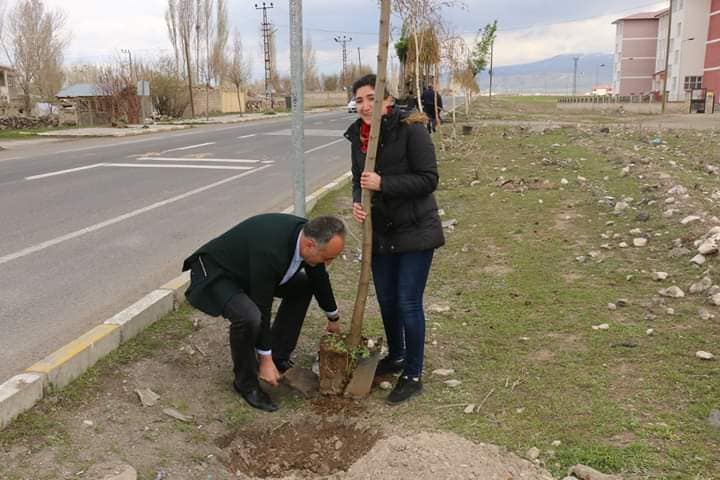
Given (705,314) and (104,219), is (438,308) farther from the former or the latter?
(104,219)

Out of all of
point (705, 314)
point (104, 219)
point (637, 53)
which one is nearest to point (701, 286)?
point (705, 314)

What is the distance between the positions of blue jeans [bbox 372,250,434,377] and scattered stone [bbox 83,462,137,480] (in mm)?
1672

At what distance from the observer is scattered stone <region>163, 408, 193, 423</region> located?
3619 mm

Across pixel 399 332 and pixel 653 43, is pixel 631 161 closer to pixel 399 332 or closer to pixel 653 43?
pixel 399 332

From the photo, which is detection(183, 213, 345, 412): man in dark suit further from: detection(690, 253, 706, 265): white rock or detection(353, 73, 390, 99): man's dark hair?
detection(690, 253, 706, 265): white rock

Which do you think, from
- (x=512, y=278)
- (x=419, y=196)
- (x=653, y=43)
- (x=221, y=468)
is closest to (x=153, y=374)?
(x=221, y=468)

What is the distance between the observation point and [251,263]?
3.66 metres

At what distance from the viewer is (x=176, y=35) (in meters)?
53.6

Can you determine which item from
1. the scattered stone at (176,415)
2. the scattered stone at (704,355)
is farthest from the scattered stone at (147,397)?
the scattered stone at (704,355)

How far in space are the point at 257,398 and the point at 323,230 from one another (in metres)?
1.14

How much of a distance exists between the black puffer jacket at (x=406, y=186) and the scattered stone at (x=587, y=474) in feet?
4.53

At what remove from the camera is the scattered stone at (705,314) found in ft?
15.6

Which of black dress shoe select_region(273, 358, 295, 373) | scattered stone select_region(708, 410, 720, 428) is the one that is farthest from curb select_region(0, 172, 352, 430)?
scattered stone select_region(708, 410, 720, 428)

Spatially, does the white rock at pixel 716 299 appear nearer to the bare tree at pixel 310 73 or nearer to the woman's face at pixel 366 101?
the woman's face at pixel 366 101
